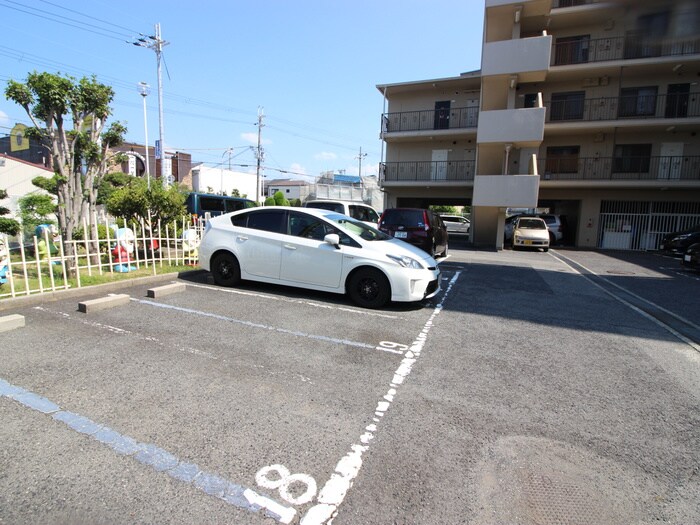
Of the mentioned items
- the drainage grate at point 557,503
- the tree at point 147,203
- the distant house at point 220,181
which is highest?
the distant house at point 220,181

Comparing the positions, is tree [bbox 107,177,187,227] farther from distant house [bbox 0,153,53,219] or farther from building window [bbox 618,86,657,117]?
distant house [bbox 0,153,53,219]

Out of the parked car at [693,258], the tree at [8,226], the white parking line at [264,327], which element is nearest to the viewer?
the white parking line at [264,327]

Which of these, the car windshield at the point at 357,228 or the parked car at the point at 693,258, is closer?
the car windshield at the point at 357,228

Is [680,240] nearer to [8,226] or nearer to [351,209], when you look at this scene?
[351,209]

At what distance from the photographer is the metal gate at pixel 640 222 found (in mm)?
19078

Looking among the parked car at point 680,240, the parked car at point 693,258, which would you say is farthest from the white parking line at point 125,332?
the parked car at point 680,240

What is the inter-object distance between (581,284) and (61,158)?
37.6 feet

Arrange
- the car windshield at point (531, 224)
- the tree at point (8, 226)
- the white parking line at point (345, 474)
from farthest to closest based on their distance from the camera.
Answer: the car windshield at point (531, 224) → the tree at point (8, 226) → the white parking line at point (345, 474)

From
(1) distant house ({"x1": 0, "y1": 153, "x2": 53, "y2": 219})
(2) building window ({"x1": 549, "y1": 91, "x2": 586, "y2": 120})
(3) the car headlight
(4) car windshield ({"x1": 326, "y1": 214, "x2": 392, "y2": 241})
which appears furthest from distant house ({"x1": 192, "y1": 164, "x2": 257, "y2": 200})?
(3) the car headlight

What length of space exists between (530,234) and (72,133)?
16.8 meters

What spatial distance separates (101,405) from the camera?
116 inches

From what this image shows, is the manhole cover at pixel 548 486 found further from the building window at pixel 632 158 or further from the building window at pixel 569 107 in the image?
the building window at pixel 632 158

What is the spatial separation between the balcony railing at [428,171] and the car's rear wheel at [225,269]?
17469 mm

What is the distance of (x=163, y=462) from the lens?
2.34m
